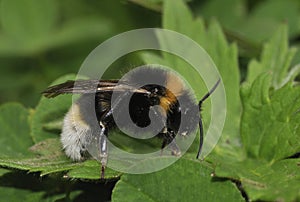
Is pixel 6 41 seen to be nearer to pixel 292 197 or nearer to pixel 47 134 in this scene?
pixel 47 134

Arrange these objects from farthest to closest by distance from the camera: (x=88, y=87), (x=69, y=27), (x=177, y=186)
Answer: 1. (x=69, y=27)
2. (x=88, y=87)
3. (x=177, y=186)

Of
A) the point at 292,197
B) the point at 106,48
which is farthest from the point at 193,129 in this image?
the point at 106,48

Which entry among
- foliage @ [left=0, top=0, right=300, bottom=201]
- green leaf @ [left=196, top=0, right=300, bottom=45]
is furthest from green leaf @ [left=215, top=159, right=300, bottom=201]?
green leaf @ [left=196, top=0, right=300, bottom=45]

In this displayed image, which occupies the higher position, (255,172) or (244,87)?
(244,87)

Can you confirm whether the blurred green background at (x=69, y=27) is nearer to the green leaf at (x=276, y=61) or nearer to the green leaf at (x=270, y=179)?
the green leaf at (x=276, y=61)

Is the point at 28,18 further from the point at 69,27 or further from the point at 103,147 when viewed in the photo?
the point at 103,147

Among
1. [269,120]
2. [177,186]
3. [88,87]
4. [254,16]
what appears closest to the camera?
[177,186]

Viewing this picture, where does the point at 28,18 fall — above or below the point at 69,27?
above

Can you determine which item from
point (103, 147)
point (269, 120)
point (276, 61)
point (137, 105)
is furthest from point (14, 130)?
point (276, 61)
